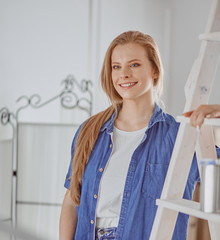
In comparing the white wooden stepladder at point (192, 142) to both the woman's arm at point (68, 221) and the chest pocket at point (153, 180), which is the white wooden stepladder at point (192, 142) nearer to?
the chest pocket at point (153, 180)

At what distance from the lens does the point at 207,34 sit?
3.81ft

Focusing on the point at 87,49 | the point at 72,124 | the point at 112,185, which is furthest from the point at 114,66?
the point at 87,49

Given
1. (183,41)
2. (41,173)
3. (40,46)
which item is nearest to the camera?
(41,173)

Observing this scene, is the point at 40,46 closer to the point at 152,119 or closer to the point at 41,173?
the point at 41,173

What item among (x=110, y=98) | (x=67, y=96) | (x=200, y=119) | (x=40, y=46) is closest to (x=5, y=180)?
(x=67, y=96)

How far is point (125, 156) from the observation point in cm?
155

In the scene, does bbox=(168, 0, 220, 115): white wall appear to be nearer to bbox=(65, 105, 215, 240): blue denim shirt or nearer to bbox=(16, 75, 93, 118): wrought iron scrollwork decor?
bbox=(16, 75, 93, 118): wrought iron scrollwork decor

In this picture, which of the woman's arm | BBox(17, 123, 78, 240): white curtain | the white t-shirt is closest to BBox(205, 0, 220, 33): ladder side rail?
the white t-shirt

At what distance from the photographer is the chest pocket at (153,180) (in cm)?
149

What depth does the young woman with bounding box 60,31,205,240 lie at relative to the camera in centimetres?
149

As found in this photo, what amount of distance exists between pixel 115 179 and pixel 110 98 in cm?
33

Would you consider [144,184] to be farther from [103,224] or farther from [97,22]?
[97,22]

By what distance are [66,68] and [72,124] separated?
669 millimetres

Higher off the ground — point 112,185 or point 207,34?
point 207,34
